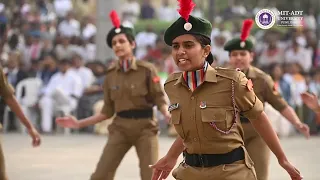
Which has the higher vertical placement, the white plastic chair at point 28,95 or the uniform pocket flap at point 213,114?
the uniform pocket flap at point 213,114

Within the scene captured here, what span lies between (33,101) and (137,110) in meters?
9.73

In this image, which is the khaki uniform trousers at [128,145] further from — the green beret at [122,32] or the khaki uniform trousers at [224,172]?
the khaki uniform trousers at [224,172]

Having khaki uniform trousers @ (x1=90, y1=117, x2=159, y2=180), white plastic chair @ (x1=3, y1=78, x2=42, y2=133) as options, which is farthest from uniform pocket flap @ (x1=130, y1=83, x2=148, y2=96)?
white plastic chair @ (x1=3, y1=78, x2=42, y2=133)

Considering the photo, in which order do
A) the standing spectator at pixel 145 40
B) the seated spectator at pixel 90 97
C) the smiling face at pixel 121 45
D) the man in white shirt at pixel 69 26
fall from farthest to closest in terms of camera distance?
the man in white shirt at pixel 69 26 < the standing spectator at pixel 145 40 < the seated spectator at pixel 90 97 < the smiling face at pixel 121 45

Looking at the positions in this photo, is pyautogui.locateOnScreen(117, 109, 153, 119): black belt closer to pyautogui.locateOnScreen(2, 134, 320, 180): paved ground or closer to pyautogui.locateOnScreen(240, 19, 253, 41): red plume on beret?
pyautogui.locateOnScreen(240, 19, 253, 41): red plume on beret

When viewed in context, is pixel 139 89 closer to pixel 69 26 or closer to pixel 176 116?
pixel 176 116

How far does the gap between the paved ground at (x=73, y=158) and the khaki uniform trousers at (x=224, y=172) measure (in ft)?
17.7

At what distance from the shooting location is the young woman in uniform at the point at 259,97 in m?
7.42

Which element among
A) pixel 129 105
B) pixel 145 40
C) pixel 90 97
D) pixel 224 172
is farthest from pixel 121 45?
pixel 145 40

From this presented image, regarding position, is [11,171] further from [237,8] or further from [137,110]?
[237,8]

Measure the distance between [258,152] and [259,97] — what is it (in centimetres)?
56

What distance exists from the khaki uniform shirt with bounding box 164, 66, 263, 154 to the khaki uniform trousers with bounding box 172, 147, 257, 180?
0.11 meters

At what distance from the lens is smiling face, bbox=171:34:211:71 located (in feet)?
17.0

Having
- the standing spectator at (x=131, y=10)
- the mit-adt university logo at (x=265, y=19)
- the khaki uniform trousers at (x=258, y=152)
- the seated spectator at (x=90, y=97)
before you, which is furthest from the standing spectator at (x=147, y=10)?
the mit-adt university logo at (x=265, y=19)
